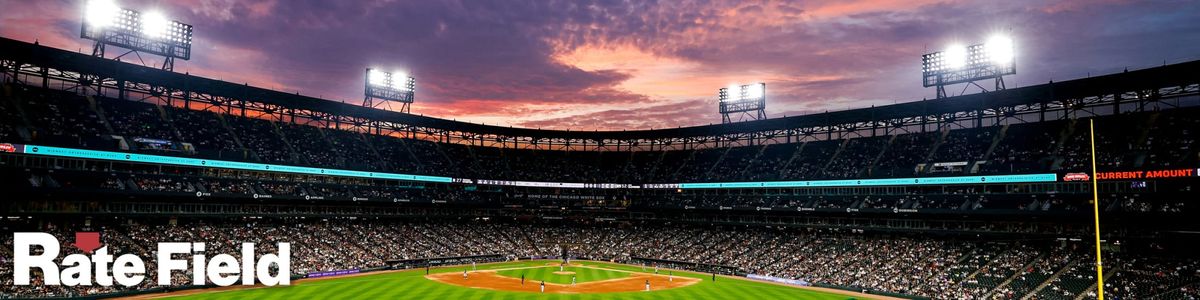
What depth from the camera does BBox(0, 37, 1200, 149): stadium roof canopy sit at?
60438 mm

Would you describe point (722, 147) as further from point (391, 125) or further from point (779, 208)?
point (391, 125)

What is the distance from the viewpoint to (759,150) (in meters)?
95.7

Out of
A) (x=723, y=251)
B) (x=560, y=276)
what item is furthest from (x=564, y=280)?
(x=723, y=251)

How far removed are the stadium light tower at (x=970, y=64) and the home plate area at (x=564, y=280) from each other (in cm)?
3438

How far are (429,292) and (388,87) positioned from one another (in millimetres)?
44682

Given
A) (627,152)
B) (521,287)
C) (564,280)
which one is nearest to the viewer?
(521,287)

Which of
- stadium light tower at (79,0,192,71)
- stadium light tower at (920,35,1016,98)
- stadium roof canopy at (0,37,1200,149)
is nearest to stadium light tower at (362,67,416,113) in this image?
stadium roof canopy at (0,37,1200,149)

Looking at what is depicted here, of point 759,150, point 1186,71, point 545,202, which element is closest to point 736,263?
point 759,150

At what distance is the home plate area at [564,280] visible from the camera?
60344 millimetres

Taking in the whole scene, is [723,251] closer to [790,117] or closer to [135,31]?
[790,117]

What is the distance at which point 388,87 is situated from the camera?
93.9 meters

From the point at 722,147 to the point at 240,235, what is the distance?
62702 mm

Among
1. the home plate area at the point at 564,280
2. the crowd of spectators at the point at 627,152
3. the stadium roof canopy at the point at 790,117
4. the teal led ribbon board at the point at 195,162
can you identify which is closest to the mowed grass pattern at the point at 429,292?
the home plate area at the point at 564,280

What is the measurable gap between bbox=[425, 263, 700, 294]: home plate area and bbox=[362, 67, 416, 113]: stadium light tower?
32.2 meters
